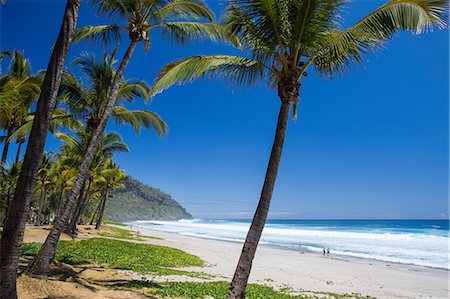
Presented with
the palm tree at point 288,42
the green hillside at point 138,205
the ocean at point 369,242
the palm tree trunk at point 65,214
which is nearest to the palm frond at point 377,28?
the palm tree at point 288,42

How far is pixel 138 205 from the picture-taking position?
160m

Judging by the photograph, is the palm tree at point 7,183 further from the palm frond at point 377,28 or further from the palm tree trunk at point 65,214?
the palm frond at point 377,28

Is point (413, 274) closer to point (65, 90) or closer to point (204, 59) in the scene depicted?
point (204, 59)

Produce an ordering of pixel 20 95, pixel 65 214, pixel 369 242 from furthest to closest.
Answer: pixel 369 242
pixel 20 95
pixel 65 214

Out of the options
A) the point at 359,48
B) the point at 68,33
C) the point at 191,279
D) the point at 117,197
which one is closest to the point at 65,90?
the point at 68,33

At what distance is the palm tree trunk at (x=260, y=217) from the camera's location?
18.7ft

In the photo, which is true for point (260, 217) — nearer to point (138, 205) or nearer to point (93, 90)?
point (93, 90)

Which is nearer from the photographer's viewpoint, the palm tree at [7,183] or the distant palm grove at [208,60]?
the distant palm grove at [208,60]

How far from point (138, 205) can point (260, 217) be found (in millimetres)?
161850

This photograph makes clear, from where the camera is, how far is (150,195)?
185125mm

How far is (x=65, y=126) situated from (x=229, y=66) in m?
10.2

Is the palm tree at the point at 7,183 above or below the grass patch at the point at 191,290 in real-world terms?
above

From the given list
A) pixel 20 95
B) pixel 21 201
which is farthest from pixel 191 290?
pixel 20 95

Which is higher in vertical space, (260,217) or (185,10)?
(185,10)
